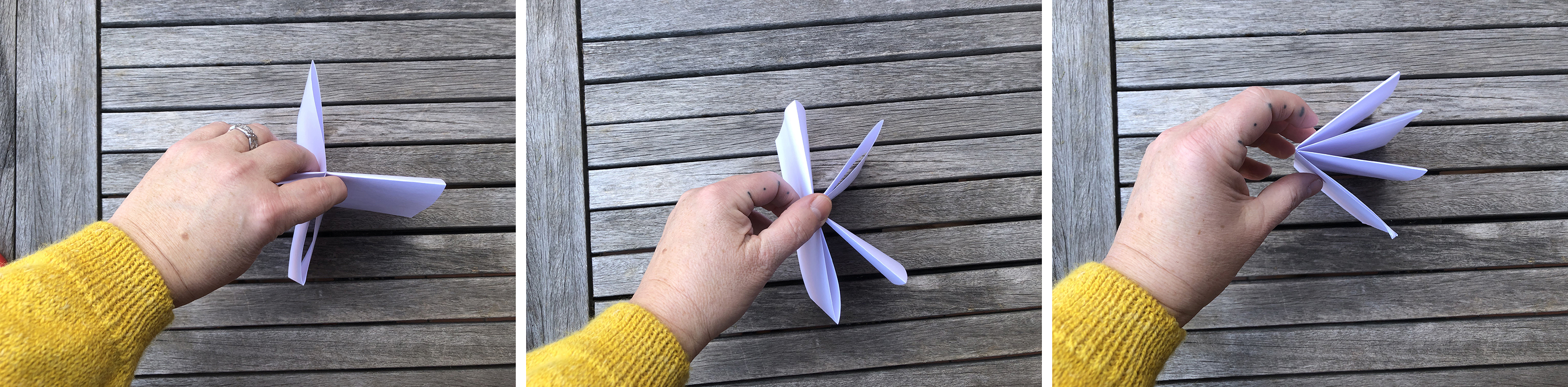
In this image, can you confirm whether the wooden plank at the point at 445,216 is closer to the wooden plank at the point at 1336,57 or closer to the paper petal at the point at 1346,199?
the wooden plank at the point at 1336,57

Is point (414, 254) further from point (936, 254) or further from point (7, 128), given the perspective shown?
point (936, 254)

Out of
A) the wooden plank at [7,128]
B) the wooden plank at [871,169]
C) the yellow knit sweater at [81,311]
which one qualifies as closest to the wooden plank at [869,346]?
the wooden plank at [871,169]

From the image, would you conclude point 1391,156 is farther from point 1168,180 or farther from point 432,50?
point 432,50

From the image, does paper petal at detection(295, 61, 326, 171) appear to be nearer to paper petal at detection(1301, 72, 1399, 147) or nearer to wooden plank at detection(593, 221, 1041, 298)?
wooden plank at detection(593, 221, 1041, 298)

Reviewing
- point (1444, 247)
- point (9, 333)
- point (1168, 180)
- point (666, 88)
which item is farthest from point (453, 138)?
point (1444, 247)

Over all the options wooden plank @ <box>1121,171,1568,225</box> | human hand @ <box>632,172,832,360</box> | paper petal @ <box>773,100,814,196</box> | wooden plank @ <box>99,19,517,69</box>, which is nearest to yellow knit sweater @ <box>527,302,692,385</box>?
human hand @ <box>632,172,832,360</box>
